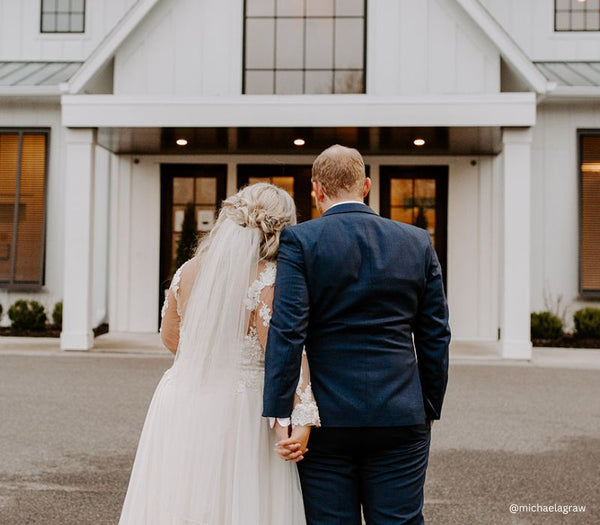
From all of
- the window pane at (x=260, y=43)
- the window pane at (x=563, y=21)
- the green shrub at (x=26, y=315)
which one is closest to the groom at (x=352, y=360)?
the window pane at (x=260, y=43)

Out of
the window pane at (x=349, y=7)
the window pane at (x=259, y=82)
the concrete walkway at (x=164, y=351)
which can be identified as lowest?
the concrete walkway at (x=164, y=351)

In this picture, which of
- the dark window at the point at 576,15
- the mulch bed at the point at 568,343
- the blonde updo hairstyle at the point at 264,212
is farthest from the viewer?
the dark window at the point at 576,15

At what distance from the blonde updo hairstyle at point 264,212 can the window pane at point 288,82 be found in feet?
28.2

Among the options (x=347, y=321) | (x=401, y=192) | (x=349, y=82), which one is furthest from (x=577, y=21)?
(x=347, y=321)

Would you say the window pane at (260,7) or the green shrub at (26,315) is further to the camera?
the green shrub at (26,315)

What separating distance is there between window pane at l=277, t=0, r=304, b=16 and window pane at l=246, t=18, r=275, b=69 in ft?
0.79

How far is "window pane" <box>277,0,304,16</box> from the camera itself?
11219 mm

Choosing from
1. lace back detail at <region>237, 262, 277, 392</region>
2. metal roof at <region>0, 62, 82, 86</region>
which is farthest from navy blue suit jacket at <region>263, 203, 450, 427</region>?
metal roof at <region>0, 62, 82, 86</region>

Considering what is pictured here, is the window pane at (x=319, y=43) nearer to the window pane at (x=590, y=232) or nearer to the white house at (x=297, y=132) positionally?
the white house at (x=297, y=132)

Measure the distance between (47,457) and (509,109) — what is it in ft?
24.1

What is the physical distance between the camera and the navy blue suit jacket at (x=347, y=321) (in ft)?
8.16

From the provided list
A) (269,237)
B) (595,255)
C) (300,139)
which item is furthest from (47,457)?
(595,255)

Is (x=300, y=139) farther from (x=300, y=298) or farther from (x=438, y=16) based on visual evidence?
(x=300, y=298)

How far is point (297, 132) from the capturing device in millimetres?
10398
